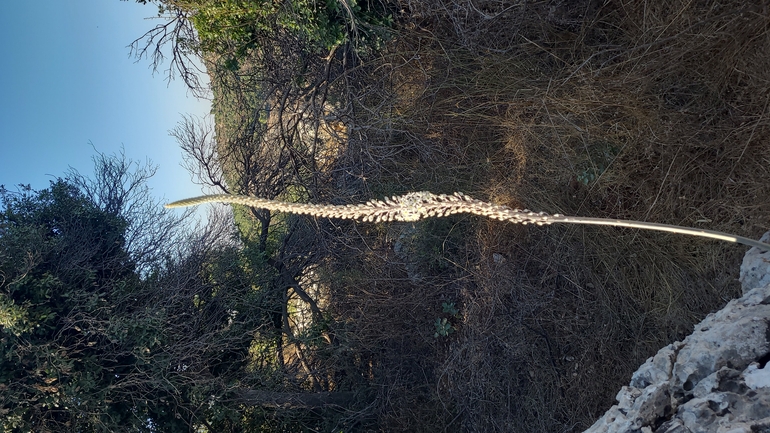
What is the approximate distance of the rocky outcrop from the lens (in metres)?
2.21

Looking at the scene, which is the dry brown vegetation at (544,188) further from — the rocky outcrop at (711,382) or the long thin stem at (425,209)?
the long thin stem at (425,209)

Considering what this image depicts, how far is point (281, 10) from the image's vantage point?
4.99m

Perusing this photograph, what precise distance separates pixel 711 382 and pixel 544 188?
324 centimetres

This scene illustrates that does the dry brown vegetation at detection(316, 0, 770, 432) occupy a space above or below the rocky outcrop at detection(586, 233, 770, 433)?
above

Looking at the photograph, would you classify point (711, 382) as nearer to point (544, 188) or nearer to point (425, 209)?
point (425, 209)

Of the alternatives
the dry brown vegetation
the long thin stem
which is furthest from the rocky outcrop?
the dry brown vegetation

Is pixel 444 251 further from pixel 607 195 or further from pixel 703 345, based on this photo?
pixel 703 345

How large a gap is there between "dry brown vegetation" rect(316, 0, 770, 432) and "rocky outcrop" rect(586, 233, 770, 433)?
159 cm

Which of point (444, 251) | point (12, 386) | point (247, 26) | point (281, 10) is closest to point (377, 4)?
point (281, 10)

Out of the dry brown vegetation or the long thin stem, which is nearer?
the long thin stem

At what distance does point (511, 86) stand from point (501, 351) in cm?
300

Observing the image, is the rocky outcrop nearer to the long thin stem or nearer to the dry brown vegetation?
the long thin stem

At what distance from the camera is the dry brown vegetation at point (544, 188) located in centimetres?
416

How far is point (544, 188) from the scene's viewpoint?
5449 millimetres
